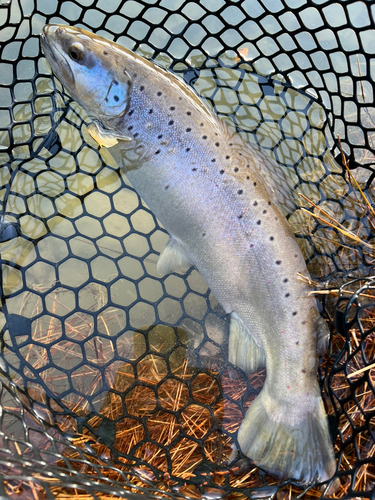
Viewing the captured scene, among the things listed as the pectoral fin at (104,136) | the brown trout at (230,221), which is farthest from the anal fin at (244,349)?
the pectoral fin at (104,136)

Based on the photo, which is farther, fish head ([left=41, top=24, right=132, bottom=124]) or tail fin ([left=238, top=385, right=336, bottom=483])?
fish head ([left=41, top=24, right=132, bottom=124])

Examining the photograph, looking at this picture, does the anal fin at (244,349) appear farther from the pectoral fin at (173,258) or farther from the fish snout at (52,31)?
A: the fish snout at (52,31)

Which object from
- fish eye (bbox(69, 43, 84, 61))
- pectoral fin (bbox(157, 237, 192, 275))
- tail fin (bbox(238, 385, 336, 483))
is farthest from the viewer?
pectoral fin (bbox(157, 237, 192, 275))

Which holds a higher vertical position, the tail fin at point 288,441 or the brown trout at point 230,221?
the brown trout at point 230,221

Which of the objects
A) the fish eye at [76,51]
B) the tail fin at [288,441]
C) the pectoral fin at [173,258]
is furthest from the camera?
the pectoral fin at [173,258]

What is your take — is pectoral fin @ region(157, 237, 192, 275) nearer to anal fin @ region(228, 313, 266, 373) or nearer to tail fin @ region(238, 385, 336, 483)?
anal fin @ region(228, 313, 266, 373)

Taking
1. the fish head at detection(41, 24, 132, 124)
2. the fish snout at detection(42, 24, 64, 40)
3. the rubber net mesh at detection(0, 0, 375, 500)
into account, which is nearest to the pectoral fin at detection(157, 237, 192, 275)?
the rubber net mesh at detection(0, 0, 375, 500)
